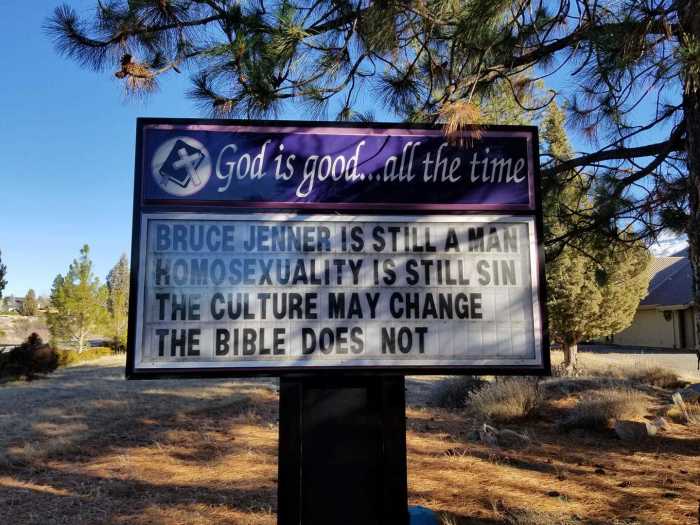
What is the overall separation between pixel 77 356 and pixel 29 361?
788 centimetres

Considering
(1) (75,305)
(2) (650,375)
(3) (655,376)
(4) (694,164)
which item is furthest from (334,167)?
(1) (75,305)

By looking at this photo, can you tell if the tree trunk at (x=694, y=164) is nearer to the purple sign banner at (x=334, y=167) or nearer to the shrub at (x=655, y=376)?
the purple sign banner at (x=334, y=167)

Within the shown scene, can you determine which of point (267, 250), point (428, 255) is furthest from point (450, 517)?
point (267, 250)

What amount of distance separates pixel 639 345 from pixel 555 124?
78.7ft

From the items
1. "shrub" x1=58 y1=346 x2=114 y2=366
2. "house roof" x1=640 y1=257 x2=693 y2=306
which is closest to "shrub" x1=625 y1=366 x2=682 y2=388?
"house roof" x1=640 y1=257 x2=693 y2=306

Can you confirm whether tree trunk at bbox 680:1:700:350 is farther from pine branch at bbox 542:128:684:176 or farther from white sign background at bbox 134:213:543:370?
white sign background at bbox 134:213:543:370

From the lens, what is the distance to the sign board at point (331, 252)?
3637 millimetres

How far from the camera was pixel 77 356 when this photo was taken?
25172mm

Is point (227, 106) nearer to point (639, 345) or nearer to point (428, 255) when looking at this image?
point (428, 255)

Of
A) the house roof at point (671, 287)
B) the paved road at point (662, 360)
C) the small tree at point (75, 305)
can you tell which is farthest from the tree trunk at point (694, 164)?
the small tree at point (75, 305)

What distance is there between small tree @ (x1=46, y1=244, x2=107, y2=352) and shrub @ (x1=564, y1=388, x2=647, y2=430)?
30.9 m

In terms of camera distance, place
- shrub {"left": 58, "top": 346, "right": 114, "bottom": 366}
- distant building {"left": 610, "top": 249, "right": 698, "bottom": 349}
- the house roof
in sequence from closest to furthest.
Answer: shrub {"left": 58, "top": 346, "right": 114, "bottom": 366}, distant building {"left": 610, "top": 249, "right": 698, "bottom": 349}, the house roof

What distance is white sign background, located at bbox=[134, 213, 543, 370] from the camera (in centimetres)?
362

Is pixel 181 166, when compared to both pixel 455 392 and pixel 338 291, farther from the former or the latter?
pixel 455 392
